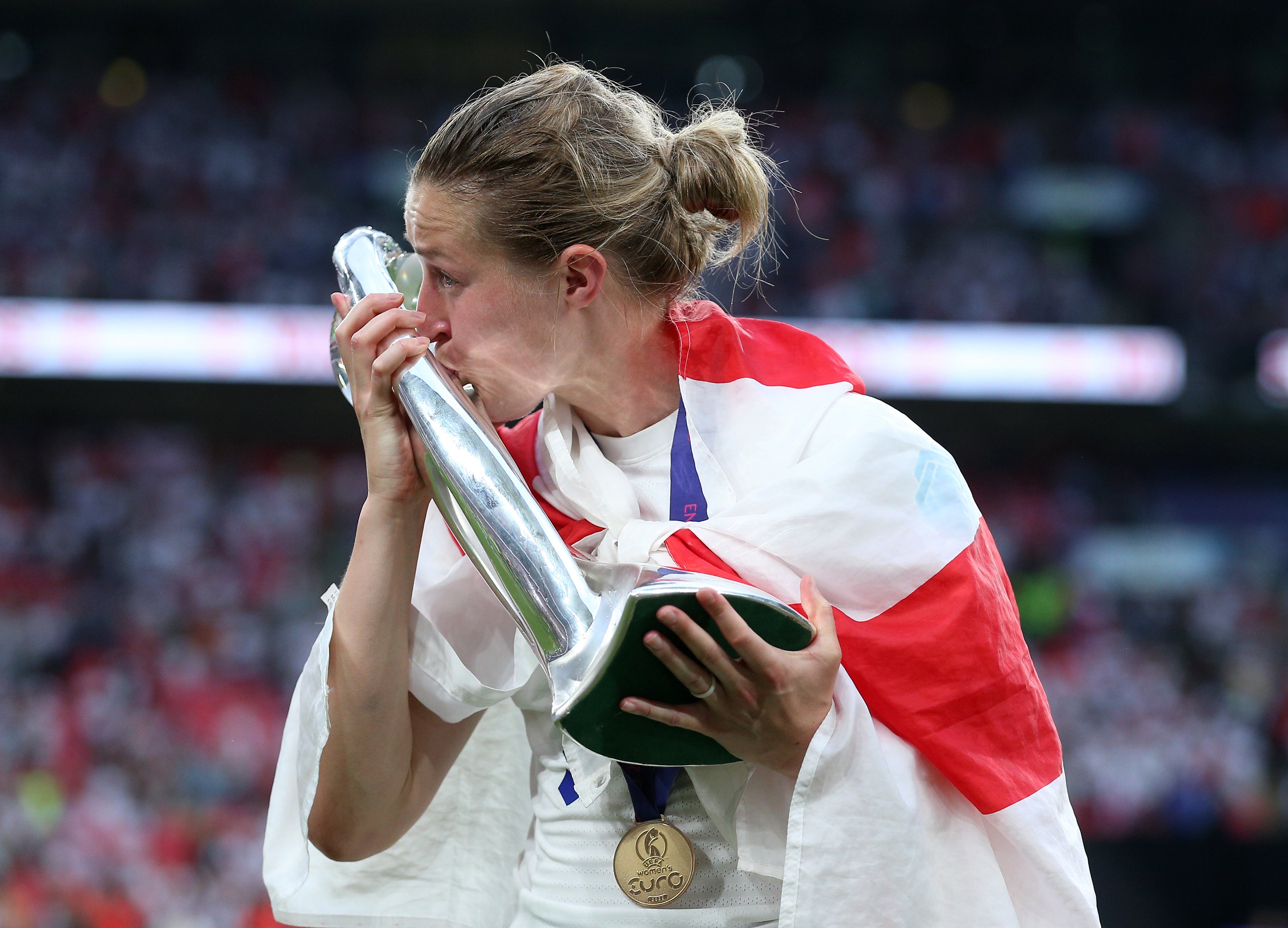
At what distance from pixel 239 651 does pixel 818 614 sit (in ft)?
21.8

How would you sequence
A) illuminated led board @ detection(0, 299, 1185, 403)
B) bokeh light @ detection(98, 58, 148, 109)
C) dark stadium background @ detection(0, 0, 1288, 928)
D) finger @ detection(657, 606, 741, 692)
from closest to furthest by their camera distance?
finger @ detection(657, 606, 741, 692)
dark stadium background @ detection(0, 0, 1288, 928)
illuminated led board @ detection(0, 299, 1185, 403)
bokeh light @ detection(98, 58, 148, 109)

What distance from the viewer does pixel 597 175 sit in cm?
110

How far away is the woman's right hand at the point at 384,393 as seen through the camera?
105 cm

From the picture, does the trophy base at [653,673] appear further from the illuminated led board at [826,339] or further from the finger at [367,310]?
the illuminated led board at [826,339]

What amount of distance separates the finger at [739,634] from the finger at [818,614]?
0.06m

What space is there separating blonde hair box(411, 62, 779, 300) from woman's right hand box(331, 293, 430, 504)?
0.40 feet

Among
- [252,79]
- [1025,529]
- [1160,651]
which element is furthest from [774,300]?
[252,79]

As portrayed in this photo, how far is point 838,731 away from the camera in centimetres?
91

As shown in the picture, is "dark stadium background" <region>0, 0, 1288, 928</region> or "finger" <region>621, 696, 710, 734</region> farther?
"dark stadium background" <region>0, 0, 1288, 928</region>

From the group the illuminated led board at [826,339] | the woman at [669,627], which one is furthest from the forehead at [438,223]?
the illuminated led board at [826,339]

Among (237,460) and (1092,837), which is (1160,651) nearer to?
(1092,837)

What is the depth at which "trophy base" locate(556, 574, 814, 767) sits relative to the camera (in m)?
0.78

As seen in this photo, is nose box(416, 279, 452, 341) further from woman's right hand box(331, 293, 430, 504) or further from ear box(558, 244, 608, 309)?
ear box(558, 244, 608, 309)

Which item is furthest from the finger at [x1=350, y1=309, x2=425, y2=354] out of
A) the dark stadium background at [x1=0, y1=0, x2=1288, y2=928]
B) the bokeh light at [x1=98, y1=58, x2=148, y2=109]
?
the bokeh light at [x1=98, y1=58, x2=148, y2=109]
